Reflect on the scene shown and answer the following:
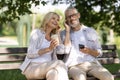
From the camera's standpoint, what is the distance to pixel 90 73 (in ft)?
20.1

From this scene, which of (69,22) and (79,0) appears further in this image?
(79,0)

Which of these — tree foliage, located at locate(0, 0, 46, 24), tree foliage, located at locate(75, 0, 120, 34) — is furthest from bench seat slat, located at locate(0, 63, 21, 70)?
tree foliage, located at locate(75, 0, 120, 34)

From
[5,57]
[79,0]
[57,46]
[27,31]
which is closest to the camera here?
[57,46]

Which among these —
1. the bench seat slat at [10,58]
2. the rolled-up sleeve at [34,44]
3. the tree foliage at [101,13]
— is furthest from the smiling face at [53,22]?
the tree foliage at [101,13]

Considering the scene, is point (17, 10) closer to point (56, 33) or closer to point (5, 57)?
point (5, 57)

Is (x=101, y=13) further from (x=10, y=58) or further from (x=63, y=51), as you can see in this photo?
(x=63, y=51)

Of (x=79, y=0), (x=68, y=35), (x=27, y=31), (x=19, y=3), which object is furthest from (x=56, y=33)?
(x=27, y=31)

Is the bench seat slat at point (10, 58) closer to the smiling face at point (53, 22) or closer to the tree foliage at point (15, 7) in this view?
the smiling face at point (53, 22)

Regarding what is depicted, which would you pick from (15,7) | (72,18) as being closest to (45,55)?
(72,18)

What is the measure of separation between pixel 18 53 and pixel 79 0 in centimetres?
421

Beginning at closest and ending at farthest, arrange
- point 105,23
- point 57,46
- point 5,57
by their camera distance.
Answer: point 57,46 → point 5,57 → point 105,23

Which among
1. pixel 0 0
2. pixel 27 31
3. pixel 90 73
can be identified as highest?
pixel 0 0

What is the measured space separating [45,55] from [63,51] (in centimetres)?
31

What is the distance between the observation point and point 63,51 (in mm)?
6008
